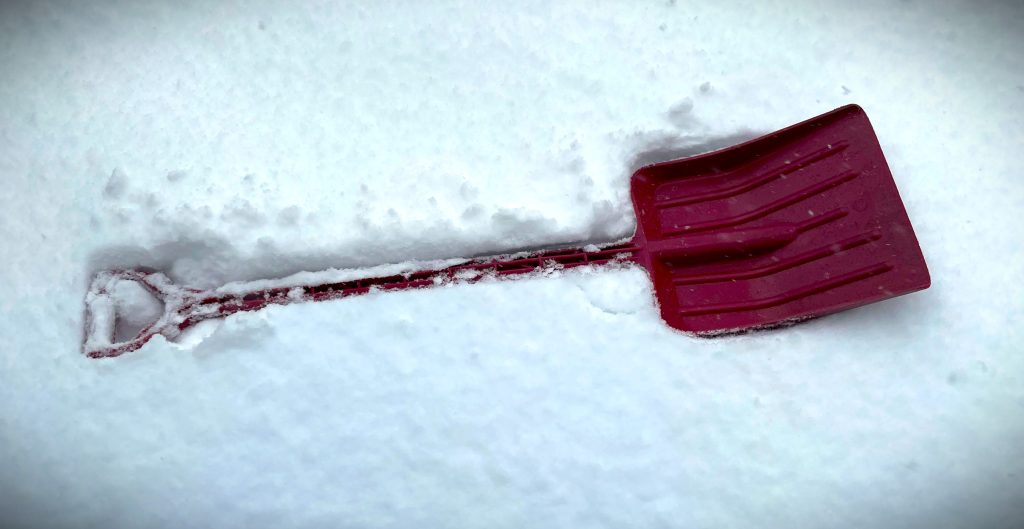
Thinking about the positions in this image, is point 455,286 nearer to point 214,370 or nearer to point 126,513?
point 214,370

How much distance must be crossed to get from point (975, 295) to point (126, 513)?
8.63 ft

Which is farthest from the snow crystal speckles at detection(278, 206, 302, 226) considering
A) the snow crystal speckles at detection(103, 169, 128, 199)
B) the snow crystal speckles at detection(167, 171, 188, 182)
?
the snow crystal speckles at detection(103, 169, 128, 199)

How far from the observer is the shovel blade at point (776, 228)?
1937 mm

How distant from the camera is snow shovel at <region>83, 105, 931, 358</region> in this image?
76.9 inches

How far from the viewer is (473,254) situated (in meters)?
Answer: 2.06

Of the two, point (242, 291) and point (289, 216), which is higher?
point (289, 216)

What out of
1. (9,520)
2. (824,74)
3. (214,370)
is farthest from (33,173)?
(824,74)

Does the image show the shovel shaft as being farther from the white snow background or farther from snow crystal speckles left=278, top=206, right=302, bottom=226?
snow crystal speckles left=278, top=206, right=302, bottom=226

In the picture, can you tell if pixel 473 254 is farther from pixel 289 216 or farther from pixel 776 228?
pixel 776 228

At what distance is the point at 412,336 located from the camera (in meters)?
1.95

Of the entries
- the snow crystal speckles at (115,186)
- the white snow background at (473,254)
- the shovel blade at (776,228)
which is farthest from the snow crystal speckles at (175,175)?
the shovel blade at (776,228)

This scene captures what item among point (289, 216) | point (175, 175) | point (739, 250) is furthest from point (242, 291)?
point (739, 250)

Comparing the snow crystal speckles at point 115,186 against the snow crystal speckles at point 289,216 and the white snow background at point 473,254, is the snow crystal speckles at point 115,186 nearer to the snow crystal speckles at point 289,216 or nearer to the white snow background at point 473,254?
the white snow background at point 473,254

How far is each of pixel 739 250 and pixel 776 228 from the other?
13 centimetres
